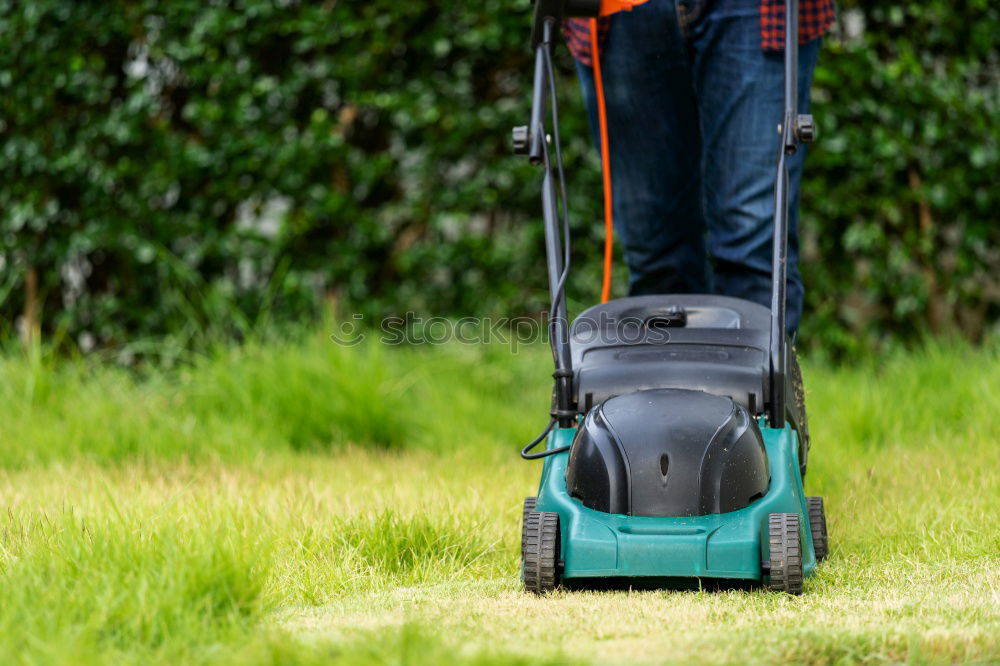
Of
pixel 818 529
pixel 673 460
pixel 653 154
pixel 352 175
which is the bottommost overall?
pixel 818 529

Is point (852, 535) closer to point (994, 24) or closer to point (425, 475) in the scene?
point (425, 475)

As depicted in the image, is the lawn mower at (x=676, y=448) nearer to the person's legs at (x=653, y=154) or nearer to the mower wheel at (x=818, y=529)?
the mower wheel at (x=818, y=529)

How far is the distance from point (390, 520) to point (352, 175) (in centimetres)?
225

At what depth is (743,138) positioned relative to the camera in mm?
2199

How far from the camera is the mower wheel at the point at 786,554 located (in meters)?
1.63

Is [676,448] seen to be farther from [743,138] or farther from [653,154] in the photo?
[653,154]

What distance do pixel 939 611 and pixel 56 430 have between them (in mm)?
2410

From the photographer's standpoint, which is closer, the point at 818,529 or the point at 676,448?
the point at 676,448

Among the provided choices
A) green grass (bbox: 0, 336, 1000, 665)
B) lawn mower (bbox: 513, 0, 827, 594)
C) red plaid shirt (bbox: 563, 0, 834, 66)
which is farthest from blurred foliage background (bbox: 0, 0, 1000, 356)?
lawn mower (bbox: 513, 0, 827, 594)

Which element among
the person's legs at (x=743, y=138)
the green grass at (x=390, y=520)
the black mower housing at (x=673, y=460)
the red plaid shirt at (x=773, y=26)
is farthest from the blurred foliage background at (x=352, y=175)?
the black mower housing at (x=673, y=460)

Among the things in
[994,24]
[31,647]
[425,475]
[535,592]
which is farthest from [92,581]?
[994,24]

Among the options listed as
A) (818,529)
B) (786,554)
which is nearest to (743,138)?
(818,529)

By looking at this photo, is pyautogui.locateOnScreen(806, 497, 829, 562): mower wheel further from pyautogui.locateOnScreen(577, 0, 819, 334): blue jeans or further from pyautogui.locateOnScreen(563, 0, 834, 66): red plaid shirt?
pyautogui.locateOnScreen(563, 0, 834, 66): red plaid shirt

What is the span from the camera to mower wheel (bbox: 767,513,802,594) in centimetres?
163
